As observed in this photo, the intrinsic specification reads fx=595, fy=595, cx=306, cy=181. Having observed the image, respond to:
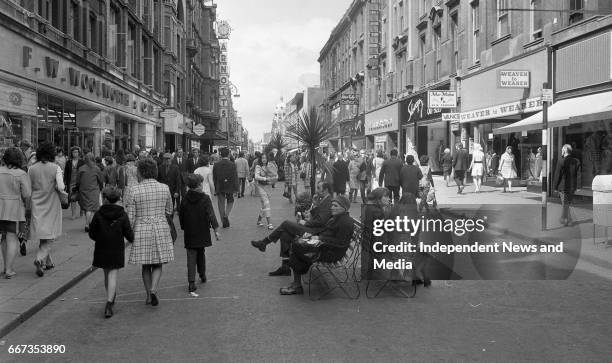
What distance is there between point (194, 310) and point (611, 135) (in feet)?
43.9

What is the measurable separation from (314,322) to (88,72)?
1903 centimetres

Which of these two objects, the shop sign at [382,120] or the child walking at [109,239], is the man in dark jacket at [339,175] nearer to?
the child walking at [109,239]

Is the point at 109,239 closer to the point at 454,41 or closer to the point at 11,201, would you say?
the point at 11,201

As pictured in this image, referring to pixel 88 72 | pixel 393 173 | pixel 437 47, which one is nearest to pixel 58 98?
pixel 88 72

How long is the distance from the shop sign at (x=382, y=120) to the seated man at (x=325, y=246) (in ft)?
106

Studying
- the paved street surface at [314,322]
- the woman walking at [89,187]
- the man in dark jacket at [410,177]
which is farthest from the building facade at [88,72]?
the paved street surface at [314,322]

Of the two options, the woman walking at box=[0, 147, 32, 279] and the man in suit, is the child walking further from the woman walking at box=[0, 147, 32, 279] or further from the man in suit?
the man in suit

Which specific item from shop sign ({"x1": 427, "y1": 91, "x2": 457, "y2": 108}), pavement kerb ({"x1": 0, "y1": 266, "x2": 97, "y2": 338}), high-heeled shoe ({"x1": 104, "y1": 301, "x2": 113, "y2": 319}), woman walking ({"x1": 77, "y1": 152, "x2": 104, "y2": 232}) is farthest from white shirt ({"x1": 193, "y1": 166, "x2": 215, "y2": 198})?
shop sign ({"x1": 427, "y1": 91, "x2": 457, "y2": 108})

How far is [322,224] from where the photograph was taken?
26.6 feet

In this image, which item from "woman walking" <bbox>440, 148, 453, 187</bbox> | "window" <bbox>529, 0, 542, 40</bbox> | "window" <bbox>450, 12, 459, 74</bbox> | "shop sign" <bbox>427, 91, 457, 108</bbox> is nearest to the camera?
"window" <bbox>529, 0, 542, 40</bbox>

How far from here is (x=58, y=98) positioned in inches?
768

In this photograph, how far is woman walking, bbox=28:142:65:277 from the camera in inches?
317

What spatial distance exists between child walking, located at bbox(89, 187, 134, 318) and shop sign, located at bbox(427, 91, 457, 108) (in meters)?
22.1

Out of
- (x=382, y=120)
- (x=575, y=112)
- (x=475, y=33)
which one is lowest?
(x=575, y=112)
